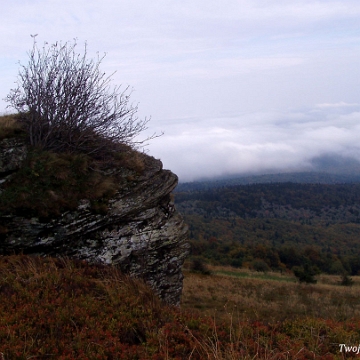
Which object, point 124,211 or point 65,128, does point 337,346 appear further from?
point 65,128

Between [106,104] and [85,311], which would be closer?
[85,311]

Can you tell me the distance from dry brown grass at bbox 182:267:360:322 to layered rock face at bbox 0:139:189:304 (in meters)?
4.04

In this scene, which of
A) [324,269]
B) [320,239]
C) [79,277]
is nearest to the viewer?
[79,277]

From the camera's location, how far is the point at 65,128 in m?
9.49

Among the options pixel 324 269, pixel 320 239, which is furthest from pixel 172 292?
pixel 320 239

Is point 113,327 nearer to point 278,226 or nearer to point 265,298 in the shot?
point 265,298

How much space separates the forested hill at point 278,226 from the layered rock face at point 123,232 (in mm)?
25555

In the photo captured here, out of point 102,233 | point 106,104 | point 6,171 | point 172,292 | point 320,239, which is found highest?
point 106,104

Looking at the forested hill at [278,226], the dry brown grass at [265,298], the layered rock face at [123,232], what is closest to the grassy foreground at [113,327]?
the layered rock face at [123,232]

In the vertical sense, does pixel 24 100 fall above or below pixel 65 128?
above

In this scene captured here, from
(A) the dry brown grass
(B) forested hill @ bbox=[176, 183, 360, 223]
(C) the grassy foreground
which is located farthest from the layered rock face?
(B) forested hill @ bbox=[176, 183, 360, 223]

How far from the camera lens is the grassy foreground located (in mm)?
4293

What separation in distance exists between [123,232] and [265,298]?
401 inches

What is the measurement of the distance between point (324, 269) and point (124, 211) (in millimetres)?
44910
